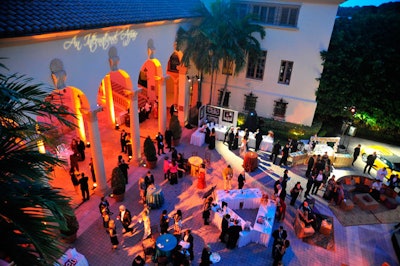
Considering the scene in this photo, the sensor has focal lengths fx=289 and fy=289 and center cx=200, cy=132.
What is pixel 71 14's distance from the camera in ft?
36.0

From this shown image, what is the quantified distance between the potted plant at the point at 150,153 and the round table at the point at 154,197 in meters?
2.95

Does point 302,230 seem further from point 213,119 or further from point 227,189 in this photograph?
point 213,119

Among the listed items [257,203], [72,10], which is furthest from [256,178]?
[72,10]

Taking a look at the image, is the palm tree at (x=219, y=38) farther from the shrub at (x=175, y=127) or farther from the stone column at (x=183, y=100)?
the shrub at (x=175, y=127)

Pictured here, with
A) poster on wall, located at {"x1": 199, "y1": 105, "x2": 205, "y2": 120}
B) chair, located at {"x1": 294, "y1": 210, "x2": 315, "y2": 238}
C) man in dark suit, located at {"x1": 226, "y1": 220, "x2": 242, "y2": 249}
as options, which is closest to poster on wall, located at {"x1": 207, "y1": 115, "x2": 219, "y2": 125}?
poster on wall, located at {"x1": 199, "y1": 105, "x2": 205, "y2": 120}

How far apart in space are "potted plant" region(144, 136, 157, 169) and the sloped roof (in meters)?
6.33

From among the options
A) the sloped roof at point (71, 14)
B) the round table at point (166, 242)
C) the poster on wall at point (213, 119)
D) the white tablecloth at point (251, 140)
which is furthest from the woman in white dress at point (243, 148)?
the round table at point (166, 242)

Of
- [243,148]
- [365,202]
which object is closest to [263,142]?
[243,148]

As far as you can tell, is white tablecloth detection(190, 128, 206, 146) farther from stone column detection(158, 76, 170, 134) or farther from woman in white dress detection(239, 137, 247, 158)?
woman in white dress detection(239, 137, 247, 158)

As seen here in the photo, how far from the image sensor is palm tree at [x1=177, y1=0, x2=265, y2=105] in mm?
18453

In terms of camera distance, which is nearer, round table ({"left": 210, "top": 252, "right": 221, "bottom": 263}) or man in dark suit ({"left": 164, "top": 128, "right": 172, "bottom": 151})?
round table ({"left": 210, "top": 252, "right": 221, "bottom": 263})

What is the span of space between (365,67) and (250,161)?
1076 cm

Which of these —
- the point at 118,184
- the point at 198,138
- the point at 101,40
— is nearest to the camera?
the point at 101,40

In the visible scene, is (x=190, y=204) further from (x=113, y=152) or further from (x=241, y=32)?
(x=241, y=32)
